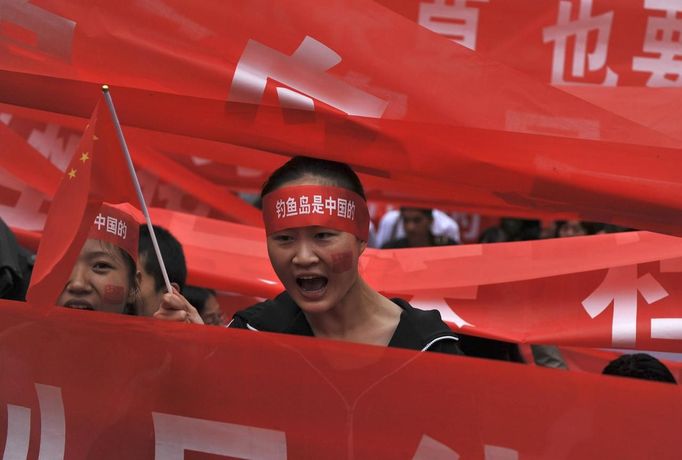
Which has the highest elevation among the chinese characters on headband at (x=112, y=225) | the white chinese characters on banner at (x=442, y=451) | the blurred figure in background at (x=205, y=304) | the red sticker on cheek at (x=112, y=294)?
the blurred figure in background at (x=205, y=304)

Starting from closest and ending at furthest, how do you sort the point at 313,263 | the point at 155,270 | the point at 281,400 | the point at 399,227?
the point at 281,400
the point at 313,263
the point at 155,270
the point at 399,227

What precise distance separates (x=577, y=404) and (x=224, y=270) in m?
2.16

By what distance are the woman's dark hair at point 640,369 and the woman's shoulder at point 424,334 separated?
745 millimetres

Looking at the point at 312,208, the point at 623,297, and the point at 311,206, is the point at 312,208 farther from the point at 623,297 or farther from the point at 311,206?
the point at 623,297

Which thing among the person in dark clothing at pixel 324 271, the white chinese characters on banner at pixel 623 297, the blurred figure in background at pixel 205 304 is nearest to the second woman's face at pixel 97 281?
the person in dark clothing at pixel 324 271

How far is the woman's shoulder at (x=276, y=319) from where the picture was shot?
9.29 feet

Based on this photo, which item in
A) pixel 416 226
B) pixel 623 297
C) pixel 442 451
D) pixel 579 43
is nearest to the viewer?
pixel 442 451

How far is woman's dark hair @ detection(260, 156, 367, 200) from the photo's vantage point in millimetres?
Result: 2777

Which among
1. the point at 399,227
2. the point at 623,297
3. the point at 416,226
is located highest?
the point at 399,227

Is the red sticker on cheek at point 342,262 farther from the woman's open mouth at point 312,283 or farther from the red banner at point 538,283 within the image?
the red banner at point 538,283

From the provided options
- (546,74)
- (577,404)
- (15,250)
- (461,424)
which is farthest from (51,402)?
(546,74)

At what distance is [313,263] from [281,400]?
1.19 feet

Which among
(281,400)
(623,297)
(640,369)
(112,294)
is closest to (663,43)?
(623,297)

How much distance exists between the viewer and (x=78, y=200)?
2.47 m
